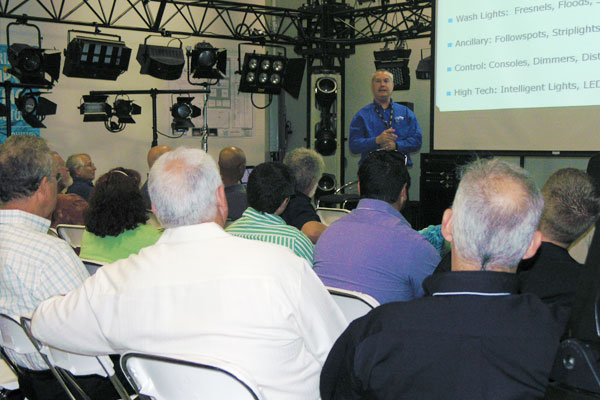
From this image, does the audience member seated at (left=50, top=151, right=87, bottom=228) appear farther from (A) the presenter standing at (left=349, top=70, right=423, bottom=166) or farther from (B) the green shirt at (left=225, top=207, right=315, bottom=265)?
(A) the presenter standing at (left=349, top=70, right=423, bottom=166)

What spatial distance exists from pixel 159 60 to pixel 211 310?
22.9 feet

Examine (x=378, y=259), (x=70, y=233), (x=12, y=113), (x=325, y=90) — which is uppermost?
(x=325, y=90)

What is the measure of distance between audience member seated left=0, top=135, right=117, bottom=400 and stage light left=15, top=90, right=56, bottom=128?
530cm

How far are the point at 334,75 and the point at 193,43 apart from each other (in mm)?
2210

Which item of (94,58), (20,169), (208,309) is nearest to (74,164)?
(94,58)

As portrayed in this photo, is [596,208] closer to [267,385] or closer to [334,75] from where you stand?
[267,385]

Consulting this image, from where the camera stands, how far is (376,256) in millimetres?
2209

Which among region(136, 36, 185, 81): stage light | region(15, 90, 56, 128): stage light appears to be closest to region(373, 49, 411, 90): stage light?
region(136, 36, 185, 81): stage light

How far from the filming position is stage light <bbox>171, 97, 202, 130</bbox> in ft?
27.9

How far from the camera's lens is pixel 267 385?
147 centimetres

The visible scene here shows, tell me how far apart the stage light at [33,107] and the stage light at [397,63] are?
4.14m

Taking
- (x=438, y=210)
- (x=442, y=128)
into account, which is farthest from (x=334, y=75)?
(x=442, y=128)

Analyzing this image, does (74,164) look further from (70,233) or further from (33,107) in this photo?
(33,107)

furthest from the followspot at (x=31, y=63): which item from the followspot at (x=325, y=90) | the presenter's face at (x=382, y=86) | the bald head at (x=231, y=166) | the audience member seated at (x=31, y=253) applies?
the audience member seated at (x=31, y=253)
